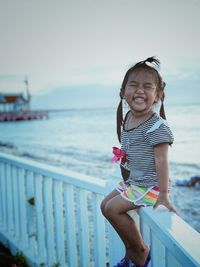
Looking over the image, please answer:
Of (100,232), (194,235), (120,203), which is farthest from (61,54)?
(194,235)

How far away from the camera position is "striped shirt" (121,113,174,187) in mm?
1421

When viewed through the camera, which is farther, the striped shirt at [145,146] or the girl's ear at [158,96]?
the girl's ear at [158,96]

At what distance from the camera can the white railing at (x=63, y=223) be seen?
1.05 m

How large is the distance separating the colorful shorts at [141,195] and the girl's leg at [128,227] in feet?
0.09

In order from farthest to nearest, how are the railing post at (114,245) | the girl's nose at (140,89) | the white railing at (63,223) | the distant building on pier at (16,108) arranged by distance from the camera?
the distant building on pier at (16,108) < the railing post at (114,245) < the girl's nose at (140,89) < the white railing at (63,223)

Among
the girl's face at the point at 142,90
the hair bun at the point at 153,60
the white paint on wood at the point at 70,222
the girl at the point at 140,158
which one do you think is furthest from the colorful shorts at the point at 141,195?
the white paint on wood at the point at 70,222

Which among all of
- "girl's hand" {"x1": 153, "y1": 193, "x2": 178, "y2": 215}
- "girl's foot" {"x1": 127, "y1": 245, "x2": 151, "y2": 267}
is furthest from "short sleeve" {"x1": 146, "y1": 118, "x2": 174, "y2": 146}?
"girl's foot" {"x1": 127, "y1": 245, "x2": 151, "y2": 267}

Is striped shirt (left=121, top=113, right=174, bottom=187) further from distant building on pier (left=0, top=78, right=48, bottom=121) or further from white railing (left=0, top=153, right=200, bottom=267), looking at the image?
distant building on pier (left=0, top=78, right=48, bottom=121)

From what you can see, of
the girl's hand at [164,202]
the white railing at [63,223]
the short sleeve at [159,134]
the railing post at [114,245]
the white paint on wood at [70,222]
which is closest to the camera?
the white railing at [63,223]

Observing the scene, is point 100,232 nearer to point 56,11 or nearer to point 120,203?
point 120,203

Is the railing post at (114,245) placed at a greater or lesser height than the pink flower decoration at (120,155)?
lesser

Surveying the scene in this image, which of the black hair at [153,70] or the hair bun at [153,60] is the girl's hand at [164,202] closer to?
the black hair at [153,70]

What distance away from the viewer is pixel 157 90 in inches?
63.2

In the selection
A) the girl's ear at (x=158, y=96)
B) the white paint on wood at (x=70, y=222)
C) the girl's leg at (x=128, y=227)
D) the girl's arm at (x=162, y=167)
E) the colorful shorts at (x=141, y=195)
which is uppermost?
the girl's ear at (x=158, y=96)
